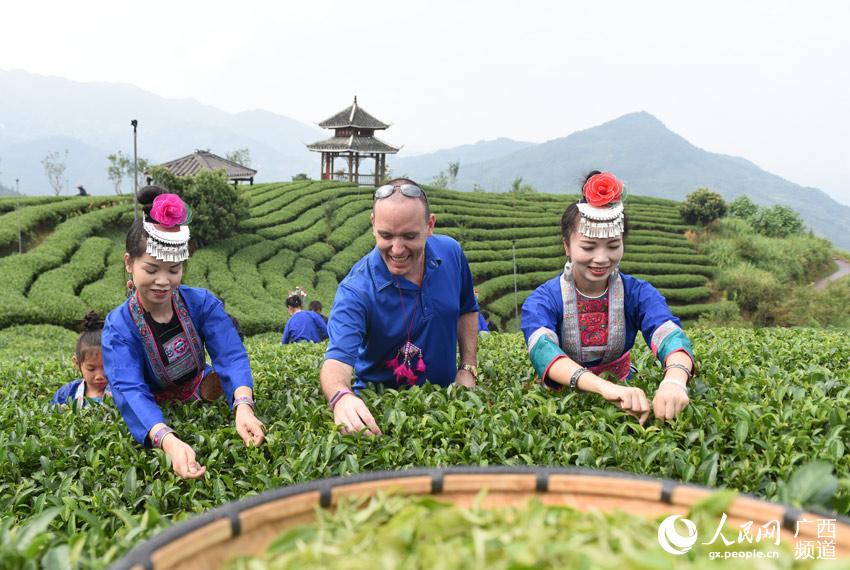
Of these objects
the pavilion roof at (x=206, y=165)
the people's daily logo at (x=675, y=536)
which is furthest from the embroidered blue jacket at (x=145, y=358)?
the pavilion roof at (x=206, y=165)

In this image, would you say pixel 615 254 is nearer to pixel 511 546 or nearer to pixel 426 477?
pixel 426 477

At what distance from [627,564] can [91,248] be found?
20.5 metres

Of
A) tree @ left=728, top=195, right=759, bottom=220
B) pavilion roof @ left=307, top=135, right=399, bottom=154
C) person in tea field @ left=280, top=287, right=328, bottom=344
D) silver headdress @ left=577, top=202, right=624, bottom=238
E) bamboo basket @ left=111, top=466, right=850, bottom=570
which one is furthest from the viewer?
tree @ left=728, top=195, right=759, bottom=220

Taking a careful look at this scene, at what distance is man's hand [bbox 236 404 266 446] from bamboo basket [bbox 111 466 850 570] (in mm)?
1168

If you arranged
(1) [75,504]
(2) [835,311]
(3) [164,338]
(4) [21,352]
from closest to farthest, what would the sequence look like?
(1) [75,504], (3) [164,338], (4) [21,352], (2) [835,311]

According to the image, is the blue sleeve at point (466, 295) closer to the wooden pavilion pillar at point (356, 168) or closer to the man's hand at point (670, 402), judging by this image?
the man's hand at point (670, 402)

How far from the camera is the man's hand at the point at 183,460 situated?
204cm

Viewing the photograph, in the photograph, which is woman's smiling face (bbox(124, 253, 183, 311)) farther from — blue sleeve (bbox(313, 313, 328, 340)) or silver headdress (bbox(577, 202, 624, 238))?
blue sleeve (bbox(313, 313, 328, 340))

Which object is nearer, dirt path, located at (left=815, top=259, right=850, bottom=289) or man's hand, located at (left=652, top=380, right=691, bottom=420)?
man's hand, located at (left=652, top=380, right=691, bottom=420)

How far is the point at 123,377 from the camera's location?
2.46 m

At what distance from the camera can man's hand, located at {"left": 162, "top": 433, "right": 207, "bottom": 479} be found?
2.04 meters

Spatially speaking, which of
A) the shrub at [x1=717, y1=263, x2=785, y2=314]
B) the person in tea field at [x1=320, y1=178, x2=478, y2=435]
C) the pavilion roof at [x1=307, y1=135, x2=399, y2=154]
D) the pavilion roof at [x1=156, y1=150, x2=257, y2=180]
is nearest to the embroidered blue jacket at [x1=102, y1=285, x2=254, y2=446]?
the person in tea field at [x1=320, y1=178, x2=478, y2=435]

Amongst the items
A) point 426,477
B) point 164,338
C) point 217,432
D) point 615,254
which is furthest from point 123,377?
point 615,254

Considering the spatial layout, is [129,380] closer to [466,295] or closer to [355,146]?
[466,295]
